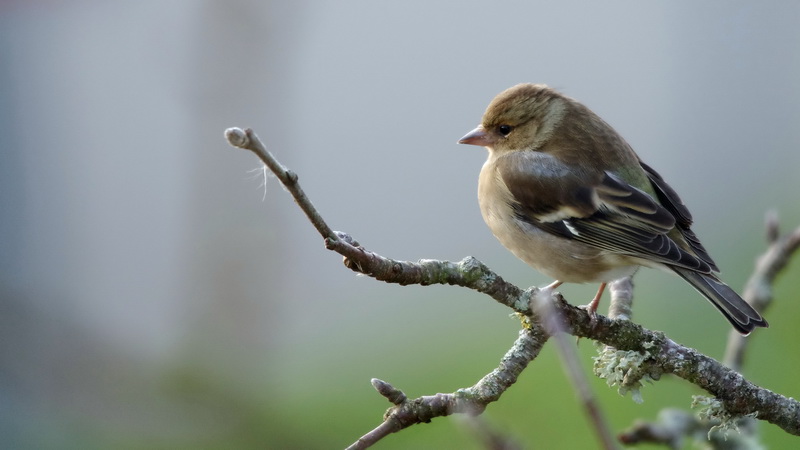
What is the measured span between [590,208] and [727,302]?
0.51m

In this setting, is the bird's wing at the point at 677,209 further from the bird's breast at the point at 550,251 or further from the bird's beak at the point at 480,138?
the bird's beak at the point at 480,138

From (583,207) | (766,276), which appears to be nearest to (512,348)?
(583,207)

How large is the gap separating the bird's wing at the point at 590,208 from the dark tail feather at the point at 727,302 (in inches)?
2.6

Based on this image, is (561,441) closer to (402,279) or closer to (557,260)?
(557,260)

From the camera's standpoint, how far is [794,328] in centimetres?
437

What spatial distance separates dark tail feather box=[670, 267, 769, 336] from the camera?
7.15 feet

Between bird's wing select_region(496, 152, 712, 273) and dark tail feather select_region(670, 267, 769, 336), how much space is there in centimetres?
7

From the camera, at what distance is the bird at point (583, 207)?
2537 millimetres

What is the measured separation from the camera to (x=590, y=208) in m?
2.61

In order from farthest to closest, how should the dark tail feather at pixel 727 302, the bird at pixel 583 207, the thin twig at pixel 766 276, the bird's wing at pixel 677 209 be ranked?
the bird's wing at pixel 677 209
the bird at pixel 583 207
the thin twig at pixel 766 276
the dark tail feather at pixel 727 302

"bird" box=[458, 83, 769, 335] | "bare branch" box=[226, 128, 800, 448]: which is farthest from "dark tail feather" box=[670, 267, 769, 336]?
"bare branch" box=[226, 128, 800, 448]

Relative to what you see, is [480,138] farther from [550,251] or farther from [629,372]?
[629,372]

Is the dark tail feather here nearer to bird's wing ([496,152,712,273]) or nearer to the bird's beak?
bird's wing ([496,152,712,273])

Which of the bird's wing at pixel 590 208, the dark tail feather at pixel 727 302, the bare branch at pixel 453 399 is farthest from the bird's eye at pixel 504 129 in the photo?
the bare branch at pixel 453 399
